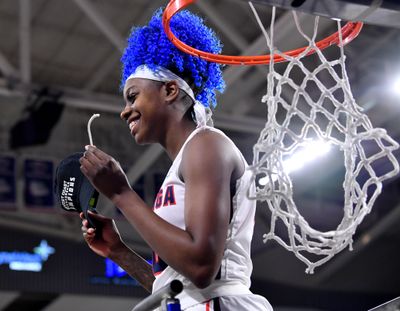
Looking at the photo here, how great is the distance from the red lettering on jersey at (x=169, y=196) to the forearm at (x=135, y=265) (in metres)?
0.39

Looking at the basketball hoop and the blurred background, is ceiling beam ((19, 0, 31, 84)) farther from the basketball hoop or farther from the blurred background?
the basketball hoop

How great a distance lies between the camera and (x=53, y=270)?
1112 centimetres

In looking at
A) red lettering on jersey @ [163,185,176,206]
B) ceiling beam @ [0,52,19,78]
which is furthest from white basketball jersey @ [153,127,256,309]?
ceiling beam @ [0,52,19,78]

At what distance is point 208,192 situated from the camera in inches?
70.1

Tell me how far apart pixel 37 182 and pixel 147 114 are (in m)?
7.92

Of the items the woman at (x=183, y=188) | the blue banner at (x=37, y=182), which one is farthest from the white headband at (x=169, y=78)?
the blue banner at (x=37, y=182)

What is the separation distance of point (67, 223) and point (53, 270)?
79 cm

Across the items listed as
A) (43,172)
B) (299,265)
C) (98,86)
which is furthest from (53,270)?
(299,265)

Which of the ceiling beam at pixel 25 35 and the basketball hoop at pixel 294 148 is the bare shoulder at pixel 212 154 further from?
the ceiling beam at pixel 25 35

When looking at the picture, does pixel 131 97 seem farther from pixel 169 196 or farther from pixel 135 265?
pixel 135 265

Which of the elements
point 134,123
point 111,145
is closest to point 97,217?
point 134,123

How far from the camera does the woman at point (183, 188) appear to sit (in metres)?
1.76

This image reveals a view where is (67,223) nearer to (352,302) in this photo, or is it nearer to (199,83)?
(352,302)

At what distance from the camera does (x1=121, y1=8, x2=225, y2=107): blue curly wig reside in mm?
2221
